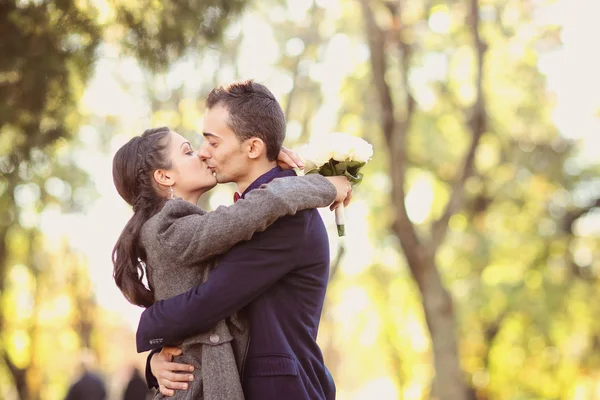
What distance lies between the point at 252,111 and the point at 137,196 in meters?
0.63

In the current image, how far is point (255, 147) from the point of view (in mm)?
3373

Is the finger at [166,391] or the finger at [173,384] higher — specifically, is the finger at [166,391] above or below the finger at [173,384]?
below

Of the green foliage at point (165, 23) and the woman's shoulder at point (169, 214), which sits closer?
the woman's shoulder at point (169, 214)

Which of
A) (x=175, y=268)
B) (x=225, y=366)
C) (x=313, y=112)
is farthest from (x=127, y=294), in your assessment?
(x=313, y=112)

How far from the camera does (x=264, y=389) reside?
3088mm

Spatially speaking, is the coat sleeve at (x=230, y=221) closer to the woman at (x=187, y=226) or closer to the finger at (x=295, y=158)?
the woman at (x=187, y=226)

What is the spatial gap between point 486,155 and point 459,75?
3.45m

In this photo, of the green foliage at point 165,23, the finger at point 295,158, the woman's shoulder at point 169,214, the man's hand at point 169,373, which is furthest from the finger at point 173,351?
the green foliage at point 165,23

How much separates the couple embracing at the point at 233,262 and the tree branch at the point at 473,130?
855 cm

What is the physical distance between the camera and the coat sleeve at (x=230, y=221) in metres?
3.06

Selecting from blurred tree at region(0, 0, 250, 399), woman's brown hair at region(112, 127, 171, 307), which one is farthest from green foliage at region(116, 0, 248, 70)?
woman's brown hair at region(112, 127, 171, 307)

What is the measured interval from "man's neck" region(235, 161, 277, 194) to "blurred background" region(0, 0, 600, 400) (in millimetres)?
4479

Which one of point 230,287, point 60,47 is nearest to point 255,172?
point 230,287

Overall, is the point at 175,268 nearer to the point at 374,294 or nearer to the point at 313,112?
the point at 313,112
